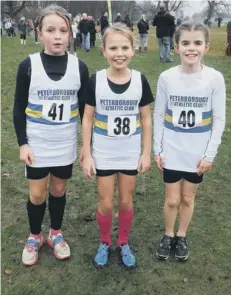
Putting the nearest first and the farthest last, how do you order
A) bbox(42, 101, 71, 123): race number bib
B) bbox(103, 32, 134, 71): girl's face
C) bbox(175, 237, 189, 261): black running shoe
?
bbox(103, 32, 134, 71): girl's face, bbox(42, 101, 71, 123): race number bib, bbox(175, 237, 189, 261): black running shoe

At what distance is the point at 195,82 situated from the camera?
2869mm

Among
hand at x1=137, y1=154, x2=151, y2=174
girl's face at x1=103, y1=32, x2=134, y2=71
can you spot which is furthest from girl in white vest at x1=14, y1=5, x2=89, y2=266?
hand at x1=137, y1=154, x2=151, y2=174

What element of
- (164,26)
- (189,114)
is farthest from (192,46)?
(164,26)

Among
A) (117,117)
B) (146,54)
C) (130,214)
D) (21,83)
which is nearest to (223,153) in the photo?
(130,214)

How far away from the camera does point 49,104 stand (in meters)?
2.82

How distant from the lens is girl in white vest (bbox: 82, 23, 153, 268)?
276 centimetres

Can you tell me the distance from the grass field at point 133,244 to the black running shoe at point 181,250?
56mm

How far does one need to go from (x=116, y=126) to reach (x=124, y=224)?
0.90 metres

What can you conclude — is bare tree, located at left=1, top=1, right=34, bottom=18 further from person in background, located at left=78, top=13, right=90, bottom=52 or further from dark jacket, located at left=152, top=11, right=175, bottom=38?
dark jacket, located at left=152, top=11, right=175, bottom=38

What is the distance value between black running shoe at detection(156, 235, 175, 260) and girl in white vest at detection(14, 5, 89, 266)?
1.03 meters

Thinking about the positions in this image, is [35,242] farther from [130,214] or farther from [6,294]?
[130,214]

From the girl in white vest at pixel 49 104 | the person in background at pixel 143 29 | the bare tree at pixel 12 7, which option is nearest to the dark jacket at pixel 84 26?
the person in background at pixel 143 29

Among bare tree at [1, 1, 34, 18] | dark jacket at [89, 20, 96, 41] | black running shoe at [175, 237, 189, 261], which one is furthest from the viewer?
bare tree at [1, 1, 34, 18]

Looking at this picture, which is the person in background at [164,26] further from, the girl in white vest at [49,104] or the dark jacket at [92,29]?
the girl in white vest at [49,104]
